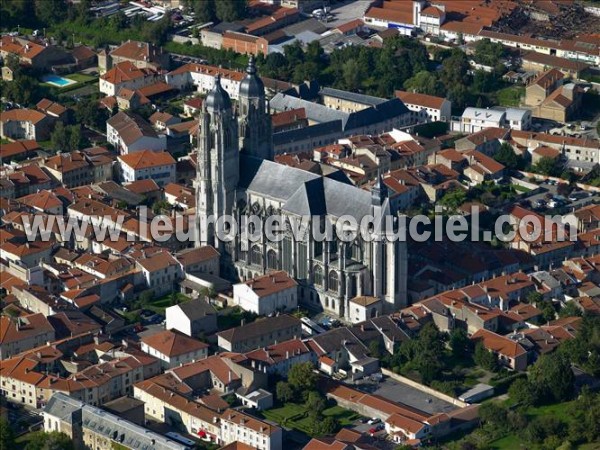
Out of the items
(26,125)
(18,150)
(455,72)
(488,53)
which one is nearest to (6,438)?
(18,150)

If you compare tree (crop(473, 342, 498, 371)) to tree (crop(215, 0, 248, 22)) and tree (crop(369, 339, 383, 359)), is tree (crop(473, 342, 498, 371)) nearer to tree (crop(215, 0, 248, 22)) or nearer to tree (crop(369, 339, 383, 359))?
tree (crop(369, 339, 383, 359))

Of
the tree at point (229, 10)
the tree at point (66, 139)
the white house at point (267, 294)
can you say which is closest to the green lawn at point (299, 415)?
the white house at point (267, 294)

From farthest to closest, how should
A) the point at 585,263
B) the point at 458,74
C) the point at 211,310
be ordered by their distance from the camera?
the point at 458,74, the point at 585,263, the point at 211,310

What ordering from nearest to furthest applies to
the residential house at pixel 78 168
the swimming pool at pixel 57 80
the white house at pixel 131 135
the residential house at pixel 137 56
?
the residential house at pixel 78 168, the white house at pixel 131 135, the swimming pool at pixel 57 80, the residential house at pixel 137 56

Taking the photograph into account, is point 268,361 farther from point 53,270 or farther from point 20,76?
point 20,76

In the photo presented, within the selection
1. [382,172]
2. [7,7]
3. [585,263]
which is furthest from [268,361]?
[7,7]

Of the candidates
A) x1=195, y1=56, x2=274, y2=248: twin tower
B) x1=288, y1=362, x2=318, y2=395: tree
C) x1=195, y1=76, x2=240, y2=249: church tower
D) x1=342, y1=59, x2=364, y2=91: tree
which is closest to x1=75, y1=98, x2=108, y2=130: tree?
x1=342, y1=59, x2=364, y2=91: tree

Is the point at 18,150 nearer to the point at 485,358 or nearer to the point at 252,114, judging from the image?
the point at 252,114

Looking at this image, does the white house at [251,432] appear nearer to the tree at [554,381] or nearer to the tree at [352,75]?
the tree at [554,381]
